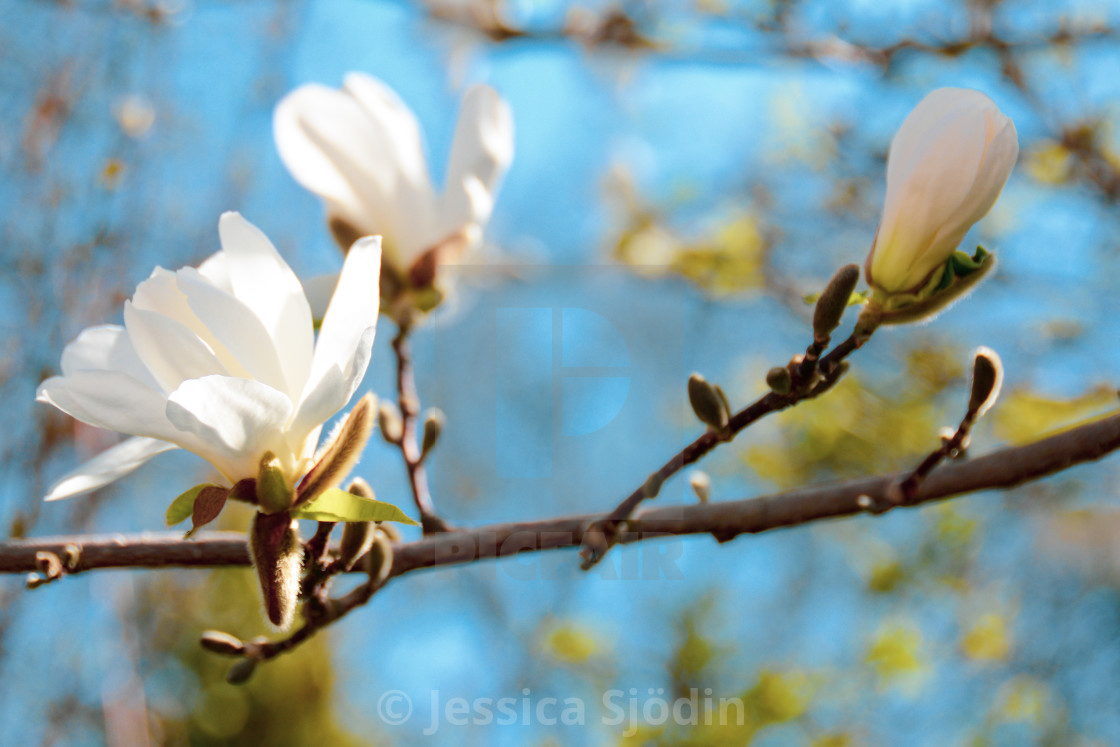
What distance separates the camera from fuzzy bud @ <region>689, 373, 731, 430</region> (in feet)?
1.57

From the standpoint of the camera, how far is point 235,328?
1.31ft

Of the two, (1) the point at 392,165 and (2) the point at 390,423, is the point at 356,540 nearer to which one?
(2) the point at 390,423

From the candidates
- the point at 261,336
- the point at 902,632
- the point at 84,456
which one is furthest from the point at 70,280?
the point at 902,632

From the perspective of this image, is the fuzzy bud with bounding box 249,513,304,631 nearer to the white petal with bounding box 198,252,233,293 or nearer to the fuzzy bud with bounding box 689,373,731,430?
the white petal with bounding box 198,252,233,293

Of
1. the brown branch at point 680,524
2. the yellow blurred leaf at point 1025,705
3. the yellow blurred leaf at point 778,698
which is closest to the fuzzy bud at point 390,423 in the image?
the brown branch at point 680,524

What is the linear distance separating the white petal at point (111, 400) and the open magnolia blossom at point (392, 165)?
0.98ft

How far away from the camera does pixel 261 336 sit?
404mm

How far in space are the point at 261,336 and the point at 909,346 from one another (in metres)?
1.57

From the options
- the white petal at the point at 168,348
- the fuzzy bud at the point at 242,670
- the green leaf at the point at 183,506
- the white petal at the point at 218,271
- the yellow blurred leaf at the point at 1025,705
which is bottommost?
the yellow blurred leaf at the point at 1025,705

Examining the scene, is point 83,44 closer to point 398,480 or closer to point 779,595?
point 398,480

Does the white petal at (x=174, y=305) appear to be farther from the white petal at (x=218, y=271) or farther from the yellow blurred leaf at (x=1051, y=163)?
the yellow blurred leaf at (x=1051, y=163)

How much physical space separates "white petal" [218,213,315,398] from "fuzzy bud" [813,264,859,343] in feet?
0.87

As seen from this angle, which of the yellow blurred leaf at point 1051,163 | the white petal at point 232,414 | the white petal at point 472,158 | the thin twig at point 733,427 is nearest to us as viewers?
the white petal at point 232,414

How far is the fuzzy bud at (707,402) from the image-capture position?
478 mm
